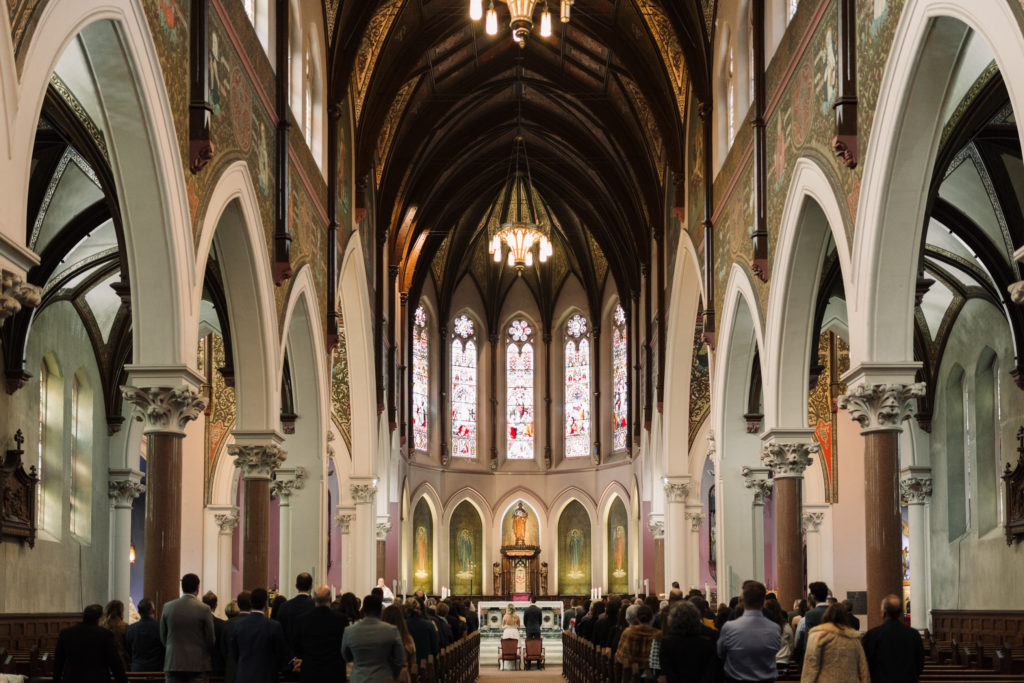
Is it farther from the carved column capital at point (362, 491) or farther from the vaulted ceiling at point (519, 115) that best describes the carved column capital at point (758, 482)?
the carved column capital at point (362, 491)

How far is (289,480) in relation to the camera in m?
21.0

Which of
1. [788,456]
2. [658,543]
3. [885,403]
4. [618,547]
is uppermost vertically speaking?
[885,403]

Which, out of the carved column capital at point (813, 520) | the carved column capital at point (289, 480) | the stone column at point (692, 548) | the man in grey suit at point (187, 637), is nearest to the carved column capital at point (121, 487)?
the carved column capital at point (289, 480)

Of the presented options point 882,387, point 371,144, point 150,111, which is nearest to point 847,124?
point 882,387

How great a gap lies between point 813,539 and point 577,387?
Result: 691 inches

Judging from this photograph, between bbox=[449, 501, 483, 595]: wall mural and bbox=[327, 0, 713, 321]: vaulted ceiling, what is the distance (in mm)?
7989

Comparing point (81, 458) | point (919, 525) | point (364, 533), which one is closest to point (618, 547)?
point (364, 533)

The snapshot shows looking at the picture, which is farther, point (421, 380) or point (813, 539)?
point (421, 380)

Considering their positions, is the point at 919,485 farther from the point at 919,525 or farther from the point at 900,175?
the point at 900,175

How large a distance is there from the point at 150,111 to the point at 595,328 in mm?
32309

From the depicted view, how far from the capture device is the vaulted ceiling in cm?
2544

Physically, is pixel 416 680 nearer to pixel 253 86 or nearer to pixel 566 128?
pixel 253 86

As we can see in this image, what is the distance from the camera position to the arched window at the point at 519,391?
4500 cm

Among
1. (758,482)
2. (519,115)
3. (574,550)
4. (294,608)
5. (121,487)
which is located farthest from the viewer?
(574,550)
